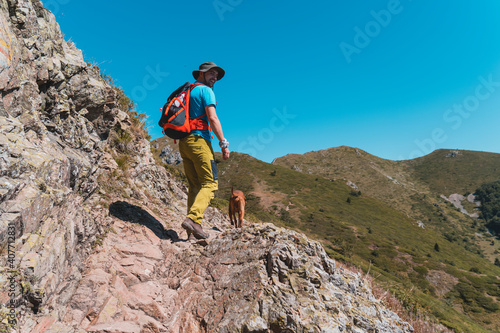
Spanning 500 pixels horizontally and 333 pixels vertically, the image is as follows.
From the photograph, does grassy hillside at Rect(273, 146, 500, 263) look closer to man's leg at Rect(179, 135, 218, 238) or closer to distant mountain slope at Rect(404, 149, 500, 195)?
distant mountain slope at Rect(404, 149, 500, 195)

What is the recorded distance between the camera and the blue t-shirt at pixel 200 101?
4.94 meters

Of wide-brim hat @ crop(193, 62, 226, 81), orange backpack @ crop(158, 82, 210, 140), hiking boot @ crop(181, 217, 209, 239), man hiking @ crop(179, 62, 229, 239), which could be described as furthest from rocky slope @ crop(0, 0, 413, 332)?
wide-brim hat @ crop(193, 62, 226, 81)

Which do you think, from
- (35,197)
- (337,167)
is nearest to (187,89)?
(35,197)

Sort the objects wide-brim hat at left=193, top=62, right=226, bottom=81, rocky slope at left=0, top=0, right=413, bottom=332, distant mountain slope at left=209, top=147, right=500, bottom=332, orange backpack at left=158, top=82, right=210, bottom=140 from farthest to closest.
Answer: distant mountain slope at left=209, top=147, right=500, bottom=332 < wide-brim hat at left=193, top=62, right=226, bottom=81 < orange backpack at left=158, top=82, right=210, bottom=140 < rocky slope at left=0, top=0, right=413, bottom=332

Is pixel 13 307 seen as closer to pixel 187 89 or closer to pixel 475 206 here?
pixel 187 89

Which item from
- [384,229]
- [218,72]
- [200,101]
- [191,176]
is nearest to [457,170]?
[384,229]

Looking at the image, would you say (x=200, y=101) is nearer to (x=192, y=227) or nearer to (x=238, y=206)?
(x=192, y=227)

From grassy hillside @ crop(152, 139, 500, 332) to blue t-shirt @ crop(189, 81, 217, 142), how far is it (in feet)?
26.2

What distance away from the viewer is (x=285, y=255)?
3.95 m

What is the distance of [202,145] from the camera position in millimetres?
5000

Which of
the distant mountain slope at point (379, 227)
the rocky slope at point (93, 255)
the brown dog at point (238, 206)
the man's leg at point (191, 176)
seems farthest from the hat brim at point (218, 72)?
the distant mountain slope at point (379, 227)

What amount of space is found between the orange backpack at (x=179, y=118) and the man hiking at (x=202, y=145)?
62 millimetres

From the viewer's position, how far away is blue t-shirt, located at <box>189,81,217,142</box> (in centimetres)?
494

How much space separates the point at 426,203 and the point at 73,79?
124 metres
